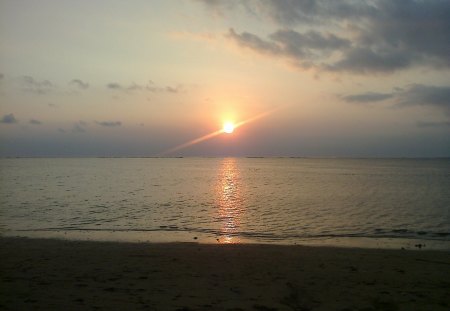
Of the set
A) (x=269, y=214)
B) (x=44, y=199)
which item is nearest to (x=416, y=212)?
(x=269, y=214)

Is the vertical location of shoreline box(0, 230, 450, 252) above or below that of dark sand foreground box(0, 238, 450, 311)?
below

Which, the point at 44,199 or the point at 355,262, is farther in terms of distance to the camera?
the point at 44,199

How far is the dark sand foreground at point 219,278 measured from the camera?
10086mm

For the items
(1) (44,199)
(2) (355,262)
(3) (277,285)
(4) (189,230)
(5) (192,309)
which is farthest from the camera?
(1) (44,199)

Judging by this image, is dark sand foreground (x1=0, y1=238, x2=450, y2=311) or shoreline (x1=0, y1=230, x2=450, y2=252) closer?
dark sand foreground (x1=0, y1=238, x2=450, y2=311)

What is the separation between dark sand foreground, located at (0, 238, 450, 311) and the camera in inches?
397

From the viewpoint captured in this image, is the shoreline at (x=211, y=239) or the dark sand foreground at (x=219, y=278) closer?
the dark sand foreground at (x=219, y=278)

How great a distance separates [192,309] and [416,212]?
3185cm

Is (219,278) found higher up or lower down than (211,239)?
higher up

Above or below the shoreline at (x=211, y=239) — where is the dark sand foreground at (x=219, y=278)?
above

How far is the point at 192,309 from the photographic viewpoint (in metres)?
9.55

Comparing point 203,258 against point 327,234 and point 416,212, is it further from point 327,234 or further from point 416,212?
point 416,212

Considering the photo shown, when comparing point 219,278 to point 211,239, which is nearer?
point 219,278

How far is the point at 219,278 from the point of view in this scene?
12.6 meters
